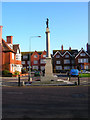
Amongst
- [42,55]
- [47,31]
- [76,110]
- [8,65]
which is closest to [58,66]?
[42,55]

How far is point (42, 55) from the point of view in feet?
270

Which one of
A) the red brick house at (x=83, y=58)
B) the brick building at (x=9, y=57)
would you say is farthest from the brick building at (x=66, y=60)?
the brick building at (x=9, y=57)

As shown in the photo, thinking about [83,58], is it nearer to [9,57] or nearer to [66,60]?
[66,60]

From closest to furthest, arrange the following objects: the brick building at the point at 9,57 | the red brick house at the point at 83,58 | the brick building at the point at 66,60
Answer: the brick building at the point at 9,57, the red brick house at the point at 83,58, the brick building at the point at 66,60

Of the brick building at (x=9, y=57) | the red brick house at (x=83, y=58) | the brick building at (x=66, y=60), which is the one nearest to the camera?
the brick building at (x=9, y=57)

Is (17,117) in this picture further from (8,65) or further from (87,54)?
(87,54)

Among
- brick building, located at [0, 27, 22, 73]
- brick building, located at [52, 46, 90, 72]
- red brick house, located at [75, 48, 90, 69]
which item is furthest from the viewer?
brick building, located at [52, 46, 90, 72]

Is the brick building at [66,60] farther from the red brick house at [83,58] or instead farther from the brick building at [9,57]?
the brick building at [9,57]

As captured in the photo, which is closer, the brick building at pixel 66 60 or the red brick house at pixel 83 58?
the red brick house at pixel 83 58

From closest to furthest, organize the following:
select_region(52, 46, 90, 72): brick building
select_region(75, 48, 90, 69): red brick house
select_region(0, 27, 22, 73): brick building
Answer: select_region(0, 27, 22, 73): brick building → select_region(75, 48, 90, 69): red brick house → select_region(52, 46, 90, 72): brick building

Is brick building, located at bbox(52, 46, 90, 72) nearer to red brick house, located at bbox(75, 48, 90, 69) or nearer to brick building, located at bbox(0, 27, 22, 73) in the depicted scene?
red brick house, located at bbox(75, 48, 90, 69)

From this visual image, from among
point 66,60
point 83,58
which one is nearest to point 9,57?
point 66,60

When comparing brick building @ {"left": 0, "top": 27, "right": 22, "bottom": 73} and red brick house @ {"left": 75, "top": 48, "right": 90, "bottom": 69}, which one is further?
red brick house @ {"left": 75, "top": 48, "right": 90, "bottom": 69}

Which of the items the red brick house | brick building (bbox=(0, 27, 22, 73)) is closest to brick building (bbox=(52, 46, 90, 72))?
the red brick house
